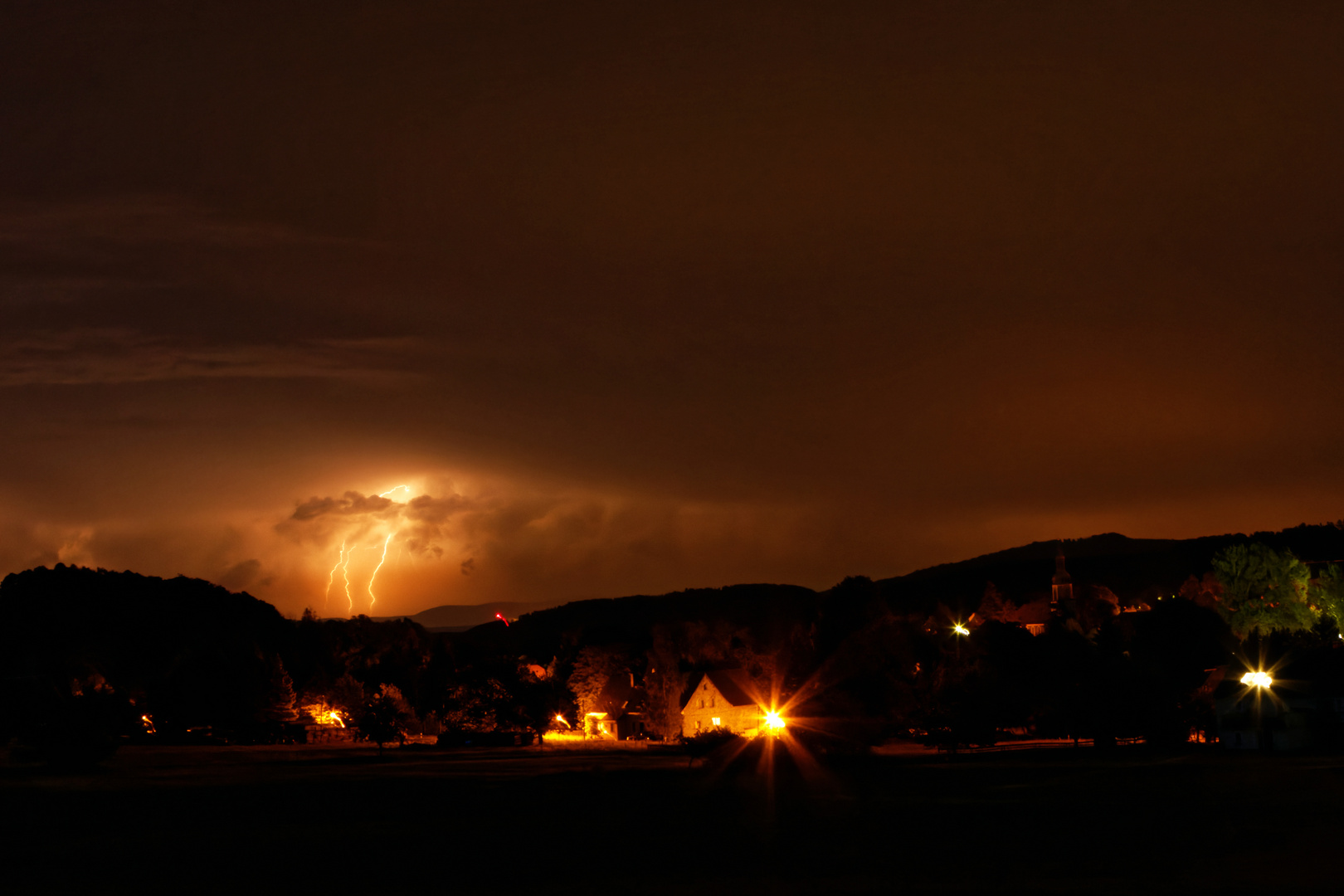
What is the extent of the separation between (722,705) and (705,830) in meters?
59.6

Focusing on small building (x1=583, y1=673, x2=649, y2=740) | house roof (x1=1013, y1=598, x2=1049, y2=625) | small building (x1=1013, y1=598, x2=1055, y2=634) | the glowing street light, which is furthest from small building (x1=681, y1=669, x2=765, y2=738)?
house roof (x1=1013, y1=598, x2=1049, y2=625)

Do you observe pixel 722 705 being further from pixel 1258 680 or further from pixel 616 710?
pixel 1258 680

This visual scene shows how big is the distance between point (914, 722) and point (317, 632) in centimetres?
10597

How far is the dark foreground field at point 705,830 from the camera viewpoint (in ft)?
87.0

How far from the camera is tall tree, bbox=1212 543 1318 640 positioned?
3797 inches

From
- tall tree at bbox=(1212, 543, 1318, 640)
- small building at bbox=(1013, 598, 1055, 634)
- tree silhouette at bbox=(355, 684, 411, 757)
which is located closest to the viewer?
tree silhouette at bbox=(355, 684, 411, 757)

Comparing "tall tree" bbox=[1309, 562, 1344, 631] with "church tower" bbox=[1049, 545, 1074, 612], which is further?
"church tower" bbox=[1049, 545, 1074, 612]

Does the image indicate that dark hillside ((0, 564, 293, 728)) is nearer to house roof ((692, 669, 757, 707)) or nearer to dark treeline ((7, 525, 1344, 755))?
dark treeline ((7, 525, 1344, 755))

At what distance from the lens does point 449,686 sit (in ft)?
370

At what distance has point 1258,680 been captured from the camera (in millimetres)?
71812

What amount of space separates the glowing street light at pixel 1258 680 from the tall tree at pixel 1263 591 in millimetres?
24198

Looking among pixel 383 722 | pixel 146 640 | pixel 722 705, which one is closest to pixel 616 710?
pixel 722 705

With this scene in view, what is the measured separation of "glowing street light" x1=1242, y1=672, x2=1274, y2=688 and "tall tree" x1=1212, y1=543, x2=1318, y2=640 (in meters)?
24.2

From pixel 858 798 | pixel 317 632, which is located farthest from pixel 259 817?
pixel 317 632
